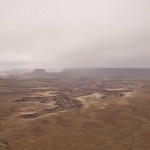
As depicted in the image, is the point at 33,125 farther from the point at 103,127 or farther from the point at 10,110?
the point at 10,110

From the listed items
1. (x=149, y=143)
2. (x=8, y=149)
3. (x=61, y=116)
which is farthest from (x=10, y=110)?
(x=149, y=143)

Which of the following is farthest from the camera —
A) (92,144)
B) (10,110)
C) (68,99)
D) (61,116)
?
(68,99)

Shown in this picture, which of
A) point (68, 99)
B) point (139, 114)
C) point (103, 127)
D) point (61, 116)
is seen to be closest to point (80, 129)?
point (103, 127)

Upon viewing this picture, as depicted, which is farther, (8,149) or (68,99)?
(68,99)

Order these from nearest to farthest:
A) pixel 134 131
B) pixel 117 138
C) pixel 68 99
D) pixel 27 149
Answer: pixel 27 149
pixel 117 138
pixel 134 131
pixel 68 99

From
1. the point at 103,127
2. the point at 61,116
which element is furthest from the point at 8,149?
the point at 61,116

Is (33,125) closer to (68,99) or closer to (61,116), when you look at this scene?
(61,116)

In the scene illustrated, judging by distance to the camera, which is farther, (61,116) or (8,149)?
(61,116)

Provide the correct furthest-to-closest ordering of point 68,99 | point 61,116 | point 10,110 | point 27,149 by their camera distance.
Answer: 1. point 68,99
2. point 10,110
3. point 61,116
4. point 27,149

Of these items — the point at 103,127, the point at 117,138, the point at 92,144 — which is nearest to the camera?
the point at 92,144
